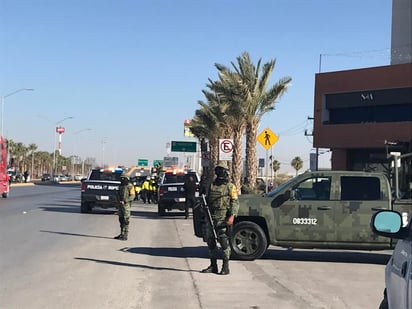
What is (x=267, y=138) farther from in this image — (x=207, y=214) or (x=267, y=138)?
(x=207, y=214)

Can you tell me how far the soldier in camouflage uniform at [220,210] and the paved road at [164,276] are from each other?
0.41 metres

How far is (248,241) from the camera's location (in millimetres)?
11602

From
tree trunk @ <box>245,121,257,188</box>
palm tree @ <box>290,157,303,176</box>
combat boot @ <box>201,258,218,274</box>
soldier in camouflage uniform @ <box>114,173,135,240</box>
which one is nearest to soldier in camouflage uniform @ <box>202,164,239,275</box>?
combat boot @ <box>201,258,218,274</box>

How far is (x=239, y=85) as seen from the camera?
3136 cm

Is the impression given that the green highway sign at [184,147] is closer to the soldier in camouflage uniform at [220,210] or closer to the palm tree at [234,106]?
the palm tree at [234,106]

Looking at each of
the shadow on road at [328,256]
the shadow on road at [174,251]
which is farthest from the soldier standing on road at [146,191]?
the shadow on road at [328,256]

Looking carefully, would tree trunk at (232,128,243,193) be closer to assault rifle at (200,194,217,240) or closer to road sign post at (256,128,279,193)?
road sign post at (256,128,279,193)

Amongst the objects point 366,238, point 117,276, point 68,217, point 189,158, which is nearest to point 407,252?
point 117,276

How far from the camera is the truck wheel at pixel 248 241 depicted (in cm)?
1152

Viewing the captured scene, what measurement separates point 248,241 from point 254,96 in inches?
808

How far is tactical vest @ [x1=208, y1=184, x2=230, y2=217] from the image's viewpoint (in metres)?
10.0

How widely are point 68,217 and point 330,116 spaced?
30725 millimetres

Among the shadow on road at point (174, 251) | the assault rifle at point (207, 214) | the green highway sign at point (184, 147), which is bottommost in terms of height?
the shadow on road at point (174, 251)

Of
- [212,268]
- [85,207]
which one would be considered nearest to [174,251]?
[212,268]
